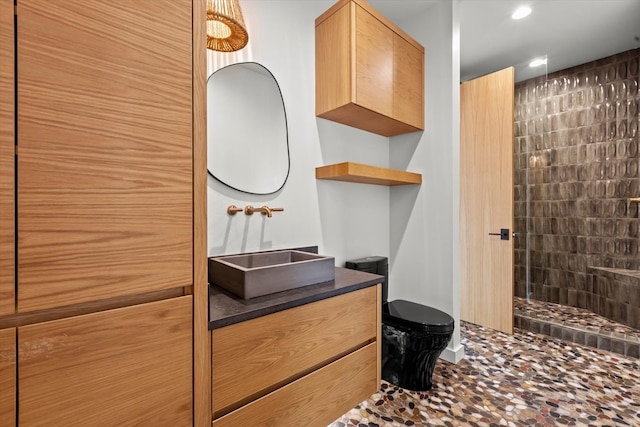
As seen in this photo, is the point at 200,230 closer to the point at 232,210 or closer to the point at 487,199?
the point at 232,210

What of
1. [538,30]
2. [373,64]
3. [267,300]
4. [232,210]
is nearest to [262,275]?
[267,300]

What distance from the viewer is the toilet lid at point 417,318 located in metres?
1.83

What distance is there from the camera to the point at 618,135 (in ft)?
10.2

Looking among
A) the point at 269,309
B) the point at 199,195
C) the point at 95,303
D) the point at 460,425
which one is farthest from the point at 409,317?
the point at 95,303

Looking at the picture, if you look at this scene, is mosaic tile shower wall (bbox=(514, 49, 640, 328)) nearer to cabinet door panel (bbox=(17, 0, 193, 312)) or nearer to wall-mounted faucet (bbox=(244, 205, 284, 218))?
wall-mounted faucet (bbox=(244, 205, 284, 218))

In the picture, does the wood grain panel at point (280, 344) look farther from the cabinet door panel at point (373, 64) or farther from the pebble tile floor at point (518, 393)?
the cabinet door panel at point (373, 64)

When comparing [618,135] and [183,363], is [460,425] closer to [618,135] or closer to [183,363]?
[183,363]

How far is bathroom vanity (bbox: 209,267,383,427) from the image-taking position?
1082mm

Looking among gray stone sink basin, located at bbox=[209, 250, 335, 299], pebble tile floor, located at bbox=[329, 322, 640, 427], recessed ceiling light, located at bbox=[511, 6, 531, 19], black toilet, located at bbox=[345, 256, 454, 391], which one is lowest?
pebble tile floor, located at bbox=[329, 322, 640, 427]

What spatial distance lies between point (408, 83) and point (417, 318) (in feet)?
5.55

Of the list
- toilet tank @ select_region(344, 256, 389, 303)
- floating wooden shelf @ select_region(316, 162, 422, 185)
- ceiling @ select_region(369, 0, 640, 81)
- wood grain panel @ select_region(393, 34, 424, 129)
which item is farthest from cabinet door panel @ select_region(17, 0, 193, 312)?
ceiling @ select_region(369, 0, 640, 81)

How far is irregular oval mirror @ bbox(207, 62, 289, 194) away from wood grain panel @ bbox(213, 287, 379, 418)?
0.83 m

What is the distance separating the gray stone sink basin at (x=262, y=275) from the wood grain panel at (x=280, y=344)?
143mm

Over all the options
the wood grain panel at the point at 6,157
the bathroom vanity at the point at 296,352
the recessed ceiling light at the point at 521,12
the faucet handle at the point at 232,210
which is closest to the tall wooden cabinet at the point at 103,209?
the wood grain panel at the point at 6,157
